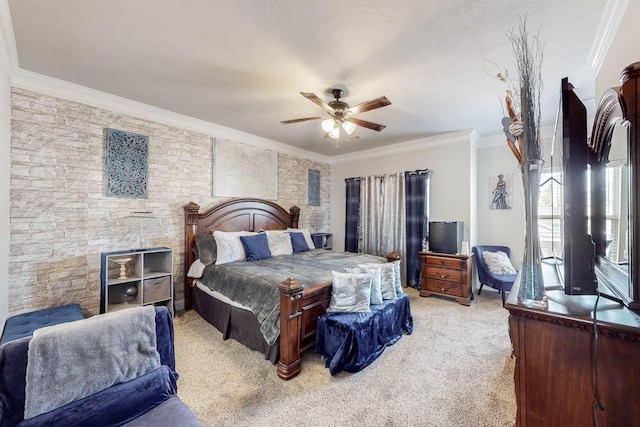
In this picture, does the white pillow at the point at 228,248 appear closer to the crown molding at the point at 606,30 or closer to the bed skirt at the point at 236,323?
the bed skirt at the point at 236,323

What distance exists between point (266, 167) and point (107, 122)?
7.26 ft

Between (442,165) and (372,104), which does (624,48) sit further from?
(442,165)

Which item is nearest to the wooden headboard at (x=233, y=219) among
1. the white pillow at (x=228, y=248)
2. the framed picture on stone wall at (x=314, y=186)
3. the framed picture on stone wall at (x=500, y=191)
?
the white pillow at (x=228, y=248)

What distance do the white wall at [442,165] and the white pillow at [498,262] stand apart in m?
0.38

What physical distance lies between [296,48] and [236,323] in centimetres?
262

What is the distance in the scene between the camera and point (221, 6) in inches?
66.0

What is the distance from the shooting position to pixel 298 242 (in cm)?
432

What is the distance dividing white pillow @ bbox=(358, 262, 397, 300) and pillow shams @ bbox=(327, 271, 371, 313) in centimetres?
31

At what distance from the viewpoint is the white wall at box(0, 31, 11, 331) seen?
2.04 m

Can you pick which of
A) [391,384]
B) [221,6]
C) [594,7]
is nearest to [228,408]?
[391,384]

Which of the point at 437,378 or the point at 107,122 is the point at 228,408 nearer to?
the point at 437,378

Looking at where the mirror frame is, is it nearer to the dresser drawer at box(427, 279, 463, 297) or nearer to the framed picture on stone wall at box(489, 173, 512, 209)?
the dresser drawer at box(427, 279, 463, 297)

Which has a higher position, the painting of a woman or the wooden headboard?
the painting of a woman

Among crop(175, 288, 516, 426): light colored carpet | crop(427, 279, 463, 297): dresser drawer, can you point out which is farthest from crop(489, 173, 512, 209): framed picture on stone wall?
crop(175, 288, 516, 426): light colored carpet
